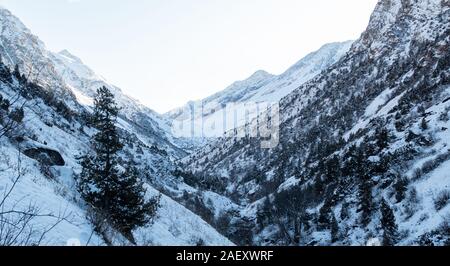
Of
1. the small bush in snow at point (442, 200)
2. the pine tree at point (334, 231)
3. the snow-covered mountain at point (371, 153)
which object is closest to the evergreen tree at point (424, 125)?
the snow-covered mountain at point (371, 153)

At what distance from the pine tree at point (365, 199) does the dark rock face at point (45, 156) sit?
17975 millimetres

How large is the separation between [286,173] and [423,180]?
44.9 m

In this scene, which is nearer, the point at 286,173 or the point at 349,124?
the point at 349,124

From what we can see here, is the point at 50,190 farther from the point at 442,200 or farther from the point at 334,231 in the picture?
the point at 334,231

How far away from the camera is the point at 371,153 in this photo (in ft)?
110

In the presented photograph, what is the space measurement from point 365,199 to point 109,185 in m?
19.0

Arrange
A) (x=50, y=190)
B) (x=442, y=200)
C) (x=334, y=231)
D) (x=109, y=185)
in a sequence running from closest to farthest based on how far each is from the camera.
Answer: (x=50, y=190) → (x=109, y=185) → (x=442, y=200) → (x=334, y=231)

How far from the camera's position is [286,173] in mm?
68000

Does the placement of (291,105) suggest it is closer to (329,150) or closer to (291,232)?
(329,150)

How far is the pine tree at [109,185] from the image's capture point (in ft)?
44.7

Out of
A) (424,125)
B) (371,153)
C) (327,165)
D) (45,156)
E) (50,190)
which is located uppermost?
(327,165)

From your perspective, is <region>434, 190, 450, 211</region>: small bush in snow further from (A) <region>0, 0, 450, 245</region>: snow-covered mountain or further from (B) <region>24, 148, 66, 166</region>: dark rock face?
(B) <region>24, 148, 66, 166</region>: dark rock face

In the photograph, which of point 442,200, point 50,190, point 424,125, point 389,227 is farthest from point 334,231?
point 50,190
